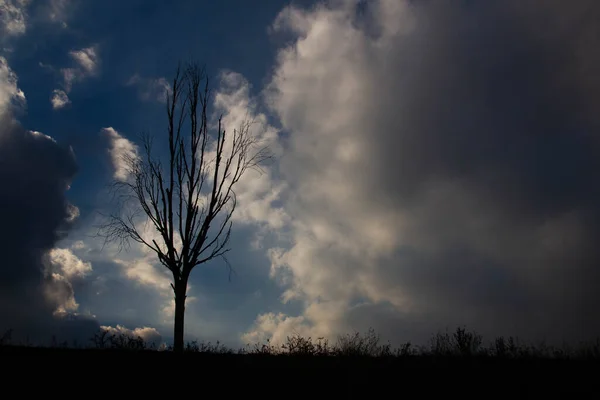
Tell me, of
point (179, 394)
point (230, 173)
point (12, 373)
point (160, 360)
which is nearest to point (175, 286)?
point (230, 173)

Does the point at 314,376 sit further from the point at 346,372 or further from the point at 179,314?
→ the point at 179,314

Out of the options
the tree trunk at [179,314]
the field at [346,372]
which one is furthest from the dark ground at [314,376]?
the tree trunk at [179,314]

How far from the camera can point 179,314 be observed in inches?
526

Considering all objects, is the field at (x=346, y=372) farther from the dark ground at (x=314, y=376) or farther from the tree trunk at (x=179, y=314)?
the tree trunk at (x=179, y=314)

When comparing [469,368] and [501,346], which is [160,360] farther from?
[501,346]

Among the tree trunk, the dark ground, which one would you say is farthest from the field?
the tree trunk

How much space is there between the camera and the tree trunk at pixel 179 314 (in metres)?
13.0

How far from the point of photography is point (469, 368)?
719 cm

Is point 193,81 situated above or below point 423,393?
above

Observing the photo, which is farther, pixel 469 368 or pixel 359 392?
pixel 469 368

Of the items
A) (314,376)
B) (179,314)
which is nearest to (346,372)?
(314,376)

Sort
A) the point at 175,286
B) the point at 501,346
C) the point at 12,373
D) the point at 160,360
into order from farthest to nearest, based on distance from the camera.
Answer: the point at 175,286, the point at 501,346, the point at 160,360, the point at 12,373

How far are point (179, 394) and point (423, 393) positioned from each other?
11.4 ft

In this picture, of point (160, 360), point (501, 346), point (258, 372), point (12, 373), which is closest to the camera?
point (12, 373)
